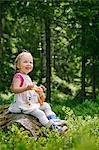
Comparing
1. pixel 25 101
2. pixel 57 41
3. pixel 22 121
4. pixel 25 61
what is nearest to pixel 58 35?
pixel 57 41

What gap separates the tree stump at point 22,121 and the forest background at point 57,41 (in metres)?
6.81

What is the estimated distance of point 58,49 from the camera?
2816 cm

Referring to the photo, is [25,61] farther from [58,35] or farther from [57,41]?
[57,41]

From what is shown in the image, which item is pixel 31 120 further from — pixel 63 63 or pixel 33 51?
pixel 63 63

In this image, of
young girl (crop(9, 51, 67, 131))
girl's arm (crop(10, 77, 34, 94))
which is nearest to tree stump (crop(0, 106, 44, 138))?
young girl (crop(9, 51, 67, 131))

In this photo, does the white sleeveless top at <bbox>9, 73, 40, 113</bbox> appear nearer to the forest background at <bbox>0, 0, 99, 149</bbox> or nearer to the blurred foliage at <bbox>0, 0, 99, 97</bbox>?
the forest background at <bbox>0, 0, 99, 149</bbox>

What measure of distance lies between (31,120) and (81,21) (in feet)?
47.1

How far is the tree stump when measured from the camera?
21.8 feet

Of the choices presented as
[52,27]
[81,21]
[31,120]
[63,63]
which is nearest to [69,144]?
[31,120]

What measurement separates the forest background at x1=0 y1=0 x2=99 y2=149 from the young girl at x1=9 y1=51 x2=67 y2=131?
264 inches

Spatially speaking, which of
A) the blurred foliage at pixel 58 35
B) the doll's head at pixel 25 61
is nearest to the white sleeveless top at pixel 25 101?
the doll's head at pixel 25 61

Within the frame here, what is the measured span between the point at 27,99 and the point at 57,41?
19.5m

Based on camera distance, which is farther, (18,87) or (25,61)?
(25,61)

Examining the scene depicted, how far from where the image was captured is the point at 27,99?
698 cm
